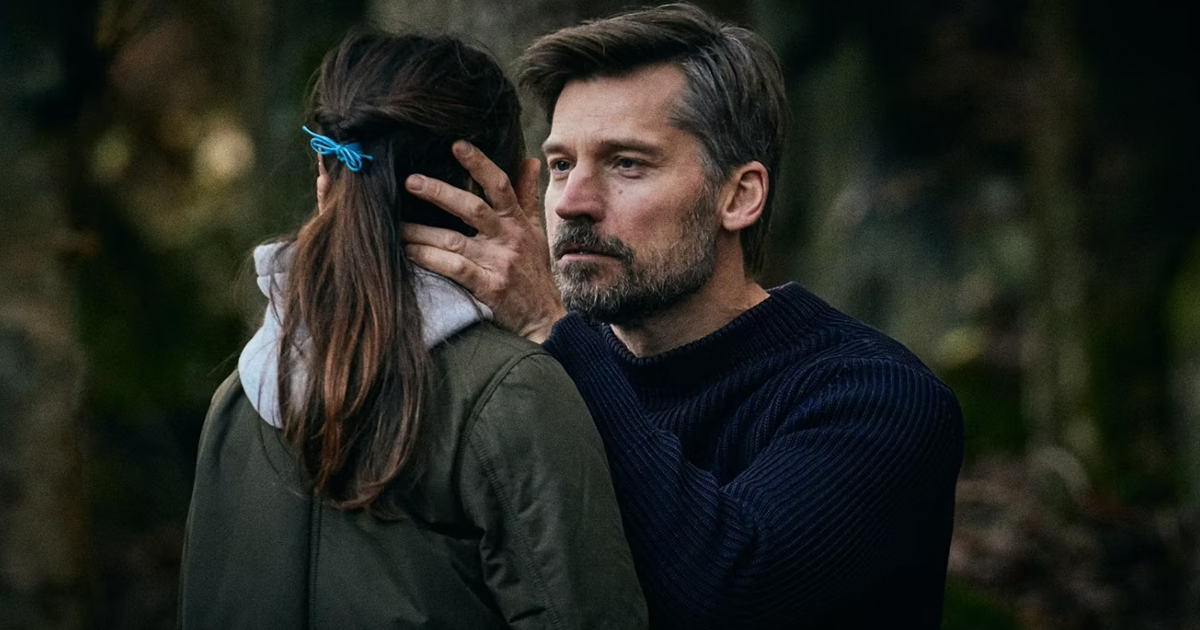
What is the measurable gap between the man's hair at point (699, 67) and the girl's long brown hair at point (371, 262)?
0.79m

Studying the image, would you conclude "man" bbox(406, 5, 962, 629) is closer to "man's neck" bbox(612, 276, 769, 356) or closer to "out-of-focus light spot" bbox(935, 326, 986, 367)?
"man's neck" bbox(612, 276, 769, 356)

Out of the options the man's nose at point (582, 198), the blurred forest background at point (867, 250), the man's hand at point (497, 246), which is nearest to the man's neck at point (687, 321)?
the man's nose at point (582, 198)

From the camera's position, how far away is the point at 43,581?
4.58 meters

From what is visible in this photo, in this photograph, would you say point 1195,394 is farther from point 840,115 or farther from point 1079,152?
point 840,115

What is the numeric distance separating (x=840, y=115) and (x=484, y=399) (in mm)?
7266

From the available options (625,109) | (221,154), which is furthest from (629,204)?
(221,154)

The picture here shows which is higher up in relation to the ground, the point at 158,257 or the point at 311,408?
the point at 311,408

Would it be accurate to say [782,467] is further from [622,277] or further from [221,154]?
[221,154]

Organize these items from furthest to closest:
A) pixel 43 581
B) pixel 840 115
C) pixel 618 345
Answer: pixel 840 115 → pixel 43 581 → pixel 618 345

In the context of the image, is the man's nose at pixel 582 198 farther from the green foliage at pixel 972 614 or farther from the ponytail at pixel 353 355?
the green foliage at pixel 972 614

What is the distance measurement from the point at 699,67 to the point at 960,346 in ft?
27.8

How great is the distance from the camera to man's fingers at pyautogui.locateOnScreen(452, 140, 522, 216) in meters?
2.22

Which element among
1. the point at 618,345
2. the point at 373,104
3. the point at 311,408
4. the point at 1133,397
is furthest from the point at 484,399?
the point at 1133,397

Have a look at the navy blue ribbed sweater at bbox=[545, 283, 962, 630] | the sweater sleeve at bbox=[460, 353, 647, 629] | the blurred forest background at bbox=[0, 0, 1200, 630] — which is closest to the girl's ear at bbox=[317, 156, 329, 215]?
the sweater sleeve at bbox=[460, 353, 647, 629]
